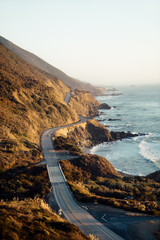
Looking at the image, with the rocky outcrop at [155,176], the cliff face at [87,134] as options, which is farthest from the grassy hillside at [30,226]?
the cliff face at [87,134]

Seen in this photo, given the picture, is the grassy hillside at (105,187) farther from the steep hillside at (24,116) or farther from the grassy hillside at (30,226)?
the steep hillside at (24,116)

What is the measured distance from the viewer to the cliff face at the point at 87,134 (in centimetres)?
5856

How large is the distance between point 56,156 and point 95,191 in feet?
43.3

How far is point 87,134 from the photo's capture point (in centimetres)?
6412

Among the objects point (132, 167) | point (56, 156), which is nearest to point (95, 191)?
point (56, 156)

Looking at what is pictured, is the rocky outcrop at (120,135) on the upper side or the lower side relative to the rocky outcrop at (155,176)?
upper

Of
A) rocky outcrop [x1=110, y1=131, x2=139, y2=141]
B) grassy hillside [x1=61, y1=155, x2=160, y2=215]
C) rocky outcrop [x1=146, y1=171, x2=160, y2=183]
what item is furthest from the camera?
rocky outcrop [x1=110, y1=131, x2=139, y2=141]

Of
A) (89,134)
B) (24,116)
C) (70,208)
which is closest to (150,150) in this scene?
(89,134)

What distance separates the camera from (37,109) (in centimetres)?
5928

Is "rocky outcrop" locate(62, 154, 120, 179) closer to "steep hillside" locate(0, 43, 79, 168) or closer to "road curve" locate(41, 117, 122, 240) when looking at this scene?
"road curve" locate(41, 117, 122, 240)

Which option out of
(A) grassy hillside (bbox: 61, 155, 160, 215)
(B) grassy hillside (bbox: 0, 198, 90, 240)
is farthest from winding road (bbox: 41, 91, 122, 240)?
(B) grassy hillside (bbox: 0, 198, 90, 240)

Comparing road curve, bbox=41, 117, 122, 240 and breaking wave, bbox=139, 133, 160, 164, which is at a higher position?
road curve, bbox=41, 117, 122, 240

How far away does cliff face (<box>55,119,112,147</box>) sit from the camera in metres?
58.6

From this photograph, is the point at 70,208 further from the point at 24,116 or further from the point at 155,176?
the point at 24,116
